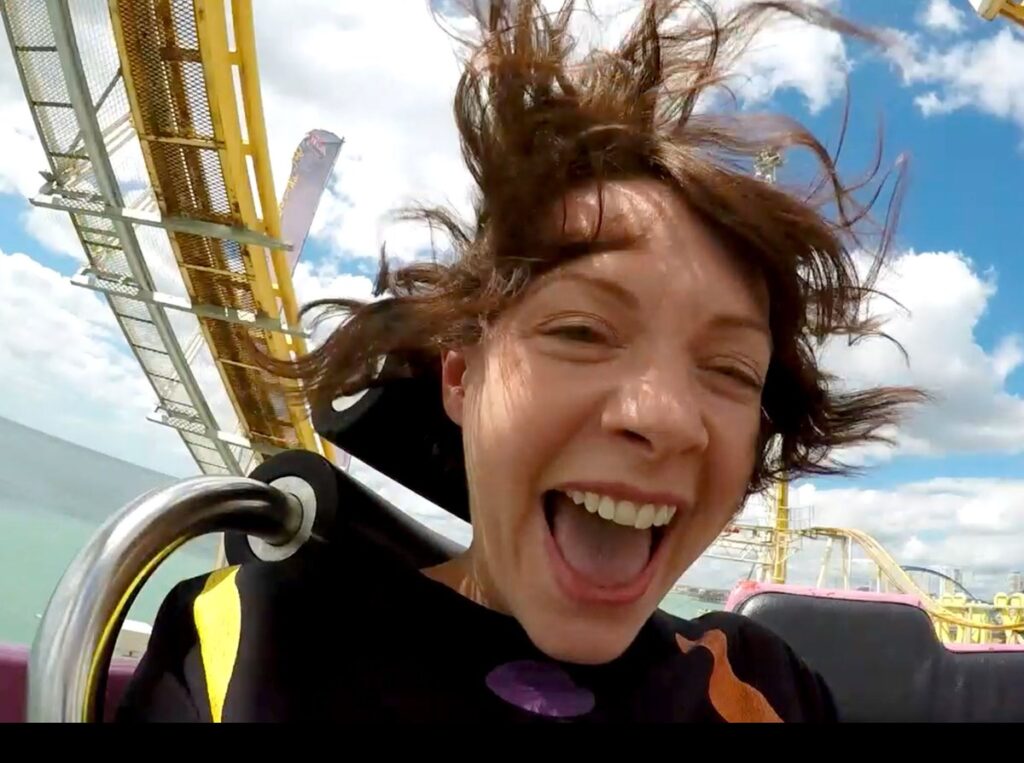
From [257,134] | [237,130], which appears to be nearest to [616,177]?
[237,130]

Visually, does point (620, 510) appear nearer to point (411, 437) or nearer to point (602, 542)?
point (602, 542)

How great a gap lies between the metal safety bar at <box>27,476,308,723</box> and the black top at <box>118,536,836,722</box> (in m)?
0.11

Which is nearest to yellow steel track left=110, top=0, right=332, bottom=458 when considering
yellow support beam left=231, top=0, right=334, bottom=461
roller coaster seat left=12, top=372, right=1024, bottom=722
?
yellow support beam left=231, top=0, right=334, bottom=461

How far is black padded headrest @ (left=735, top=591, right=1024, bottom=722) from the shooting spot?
944 millimetres

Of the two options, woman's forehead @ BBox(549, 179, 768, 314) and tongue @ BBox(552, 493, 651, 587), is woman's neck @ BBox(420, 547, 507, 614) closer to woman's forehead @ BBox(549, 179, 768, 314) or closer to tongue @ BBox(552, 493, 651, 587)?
tongue @ BBox(552, 493, 651, 587)

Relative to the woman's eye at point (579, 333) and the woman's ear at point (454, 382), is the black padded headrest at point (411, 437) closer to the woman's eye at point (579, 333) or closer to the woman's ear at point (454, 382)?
the woman's ear at point (454, 382)

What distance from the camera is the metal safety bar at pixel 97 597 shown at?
28 cm

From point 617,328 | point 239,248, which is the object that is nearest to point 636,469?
point 617,328

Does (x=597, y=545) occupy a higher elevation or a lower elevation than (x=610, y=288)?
lower

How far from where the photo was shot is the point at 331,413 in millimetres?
635

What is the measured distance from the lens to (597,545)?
447 mm

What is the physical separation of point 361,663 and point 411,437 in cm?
20

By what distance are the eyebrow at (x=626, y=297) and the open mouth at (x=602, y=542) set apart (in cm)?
11

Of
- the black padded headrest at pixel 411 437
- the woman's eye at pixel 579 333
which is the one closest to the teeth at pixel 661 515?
the woman's eye at pixel 579 333
